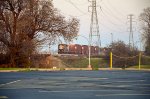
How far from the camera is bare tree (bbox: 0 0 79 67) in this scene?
153 feet

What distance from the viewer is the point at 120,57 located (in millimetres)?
62250

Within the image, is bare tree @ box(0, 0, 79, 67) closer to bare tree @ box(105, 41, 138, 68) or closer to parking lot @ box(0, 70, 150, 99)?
bare tree @ box(105, 41, 138, 68)

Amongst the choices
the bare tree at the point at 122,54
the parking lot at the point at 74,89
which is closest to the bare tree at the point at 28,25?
the bare tree at the point at 122,54

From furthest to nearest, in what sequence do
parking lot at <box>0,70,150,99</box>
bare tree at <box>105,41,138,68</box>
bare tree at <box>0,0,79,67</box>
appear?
bare tree at <box>105,41,138,68</box> → bare tree at <box>0,0,79,67</box> → parking lot at <box>0,70,150,99</box>

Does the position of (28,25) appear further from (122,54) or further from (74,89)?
(74,89)

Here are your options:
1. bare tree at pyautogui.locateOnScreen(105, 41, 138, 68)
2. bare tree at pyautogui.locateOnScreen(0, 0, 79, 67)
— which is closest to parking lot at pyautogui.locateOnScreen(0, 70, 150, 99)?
bare tree at pyautogui.locateOnScreen(0, 0, 79, 67)

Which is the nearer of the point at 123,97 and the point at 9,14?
the point at 123,97

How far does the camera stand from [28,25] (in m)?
48.2

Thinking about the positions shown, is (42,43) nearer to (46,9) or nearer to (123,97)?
(46,9)

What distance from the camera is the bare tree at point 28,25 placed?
4675cm

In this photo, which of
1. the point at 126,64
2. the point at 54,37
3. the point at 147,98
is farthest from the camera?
the point at 126,64

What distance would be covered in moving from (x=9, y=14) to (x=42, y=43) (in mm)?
4956

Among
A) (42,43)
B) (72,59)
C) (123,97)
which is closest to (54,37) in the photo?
(42,43)

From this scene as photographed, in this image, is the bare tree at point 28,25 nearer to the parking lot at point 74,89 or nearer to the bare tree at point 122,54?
the bare tree at point 122,54
